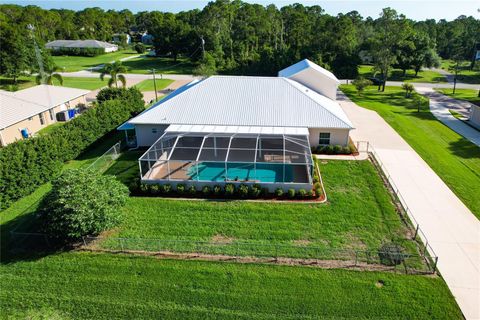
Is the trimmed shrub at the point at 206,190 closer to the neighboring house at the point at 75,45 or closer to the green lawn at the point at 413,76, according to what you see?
the green lawn at the point at 413,76

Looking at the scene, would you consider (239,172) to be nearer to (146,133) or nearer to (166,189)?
(166,189)

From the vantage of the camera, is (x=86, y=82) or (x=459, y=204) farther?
(x=86, y=82)

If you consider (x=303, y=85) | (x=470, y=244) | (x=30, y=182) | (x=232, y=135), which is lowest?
(x=470, y=244)

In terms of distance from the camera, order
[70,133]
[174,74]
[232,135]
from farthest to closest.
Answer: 1. [174,74]
2. [70,133]
3. [232,135]

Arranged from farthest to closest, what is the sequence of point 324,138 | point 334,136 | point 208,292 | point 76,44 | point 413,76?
point 76,44 < point 413,76 < point 324,138 < point 334,136 < point 208,292

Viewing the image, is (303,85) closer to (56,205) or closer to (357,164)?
(357,164)

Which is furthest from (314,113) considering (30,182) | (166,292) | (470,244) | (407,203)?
(30,182)

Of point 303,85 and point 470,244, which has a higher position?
point 303,85

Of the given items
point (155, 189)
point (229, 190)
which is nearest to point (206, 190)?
point (229, 190)
